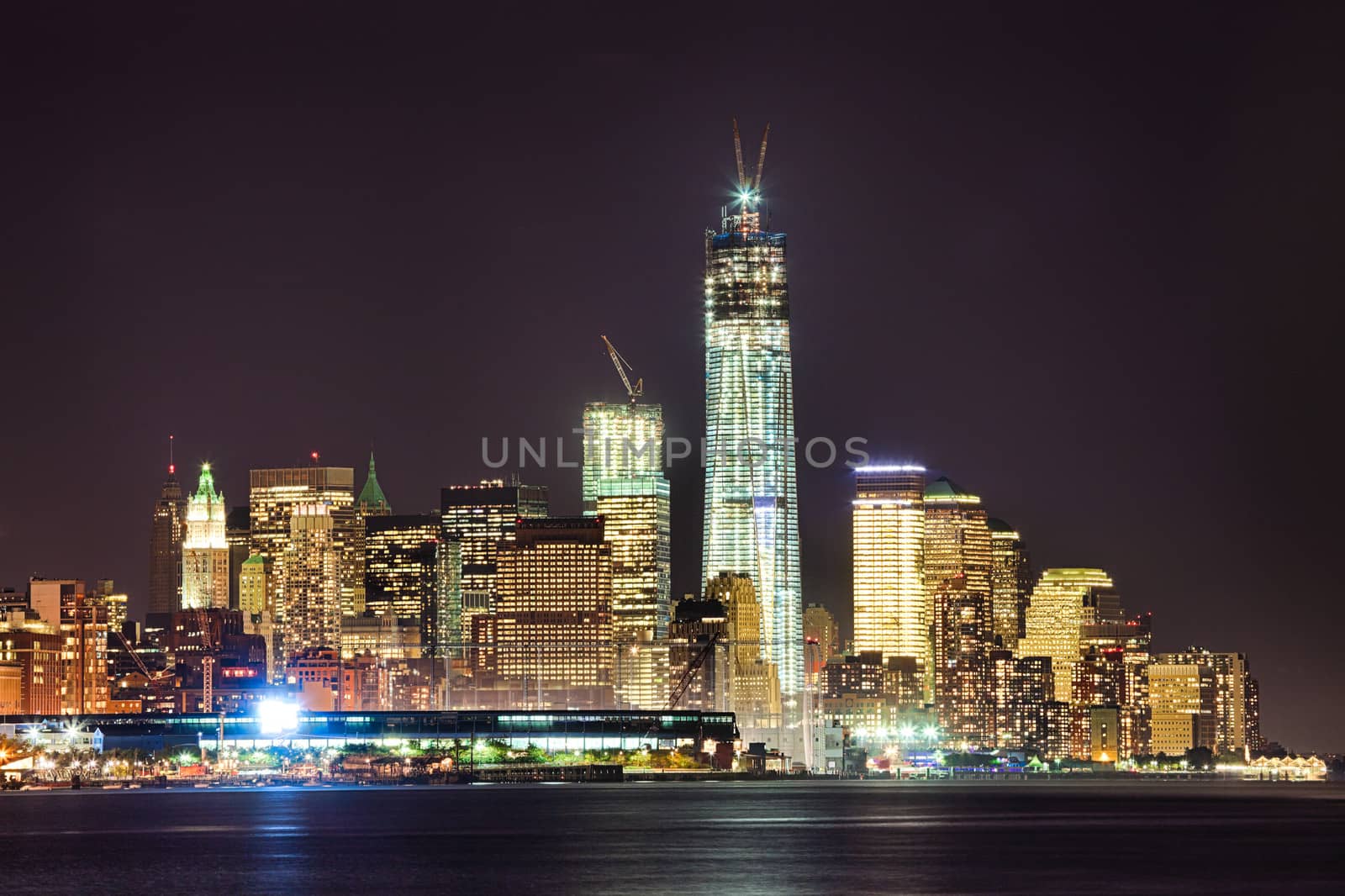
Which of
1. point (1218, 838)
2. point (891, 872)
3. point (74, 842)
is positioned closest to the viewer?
point (891, 872)

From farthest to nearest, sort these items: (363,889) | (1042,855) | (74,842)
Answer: (74,842), (1042,855), (363,889)

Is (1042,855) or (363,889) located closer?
(363,889)

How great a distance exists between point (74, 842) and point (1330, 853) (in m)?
92.0

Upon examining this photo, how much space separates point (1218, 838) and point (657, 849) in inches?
1948

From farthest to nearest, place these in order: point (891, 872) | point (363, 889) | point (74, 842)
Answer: point (74, 842) → point (891, 872) → point (363, 889)

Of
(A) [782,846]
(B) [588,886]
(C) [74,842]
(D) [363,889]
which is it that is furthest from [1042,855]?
(C) [74,842]

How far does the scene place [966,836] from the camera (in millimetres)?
191875

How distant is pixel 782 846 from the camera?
174250 mm

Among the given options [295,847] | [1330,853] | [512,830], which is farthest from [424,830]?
[1330,853]

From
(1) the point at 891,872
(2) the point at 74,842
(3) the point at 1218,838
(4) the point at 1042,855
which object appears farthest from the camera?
(3) the point at 1218,838

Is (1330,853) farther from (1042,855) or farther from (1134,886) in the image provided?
(1134,886)

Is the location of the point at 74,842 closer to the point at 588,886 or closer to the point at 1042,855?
the point at 588,886

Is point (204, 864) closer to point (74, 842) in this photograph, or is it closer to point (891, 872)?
point (74, 842)

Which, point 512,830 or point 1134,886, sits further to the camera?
point 512,830
